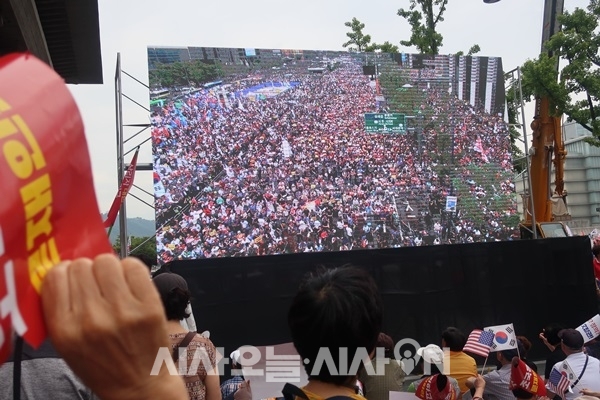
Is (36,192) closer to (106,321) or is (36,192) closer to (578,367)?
(106,321)

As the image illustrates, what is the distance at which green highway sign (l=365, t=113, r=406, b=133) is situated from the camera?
12016mm

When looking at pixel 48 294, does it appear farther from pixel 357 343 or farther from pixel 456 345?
pixel 456 345

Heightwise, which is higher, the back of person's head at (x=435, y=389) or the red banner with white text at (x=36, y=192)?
the red banner with white text at (x=36, y=192)

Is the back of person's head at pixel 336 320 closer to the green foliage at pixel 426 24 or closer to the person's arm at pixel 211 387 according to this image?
the person's arm at pixel 211 387

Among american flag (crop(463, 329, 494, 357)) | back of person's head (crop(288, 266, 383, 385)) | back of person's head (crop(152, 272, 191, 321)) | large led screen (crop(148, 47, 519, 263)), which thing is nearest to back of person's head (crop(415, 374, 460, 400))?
american flag (crop(463, 329, 494, 357))

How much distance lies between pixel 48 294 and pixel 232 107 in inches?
425

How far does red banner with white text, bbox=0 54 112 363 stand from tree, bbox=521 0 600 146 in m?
13.7

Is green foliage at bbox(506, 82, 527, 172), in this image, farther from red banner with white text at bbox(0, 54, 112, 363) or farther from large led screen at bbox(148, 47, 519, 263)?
red banner with white text at bbox(0, 54, 112, 363)

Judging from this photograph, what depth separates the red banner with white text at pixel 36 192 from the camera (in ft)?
1.80

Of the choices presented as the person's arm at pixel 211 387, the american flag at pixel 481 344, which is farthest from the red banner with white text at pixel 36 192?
the american flag at pixel 481 344

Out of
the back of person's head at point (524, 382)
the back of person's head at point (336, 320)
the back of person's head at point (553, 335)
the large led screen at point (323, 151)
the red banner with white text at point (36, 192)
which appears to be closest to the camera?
the red banner with white text at point (36, 192)

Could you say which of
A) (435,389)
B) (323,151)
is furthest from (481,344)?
(323,151)

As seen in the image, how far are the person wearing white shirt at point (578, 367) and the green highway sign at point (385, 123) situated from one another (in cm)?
887

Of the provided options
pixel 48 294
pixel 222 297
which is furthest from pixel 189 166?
pixel 48 294
